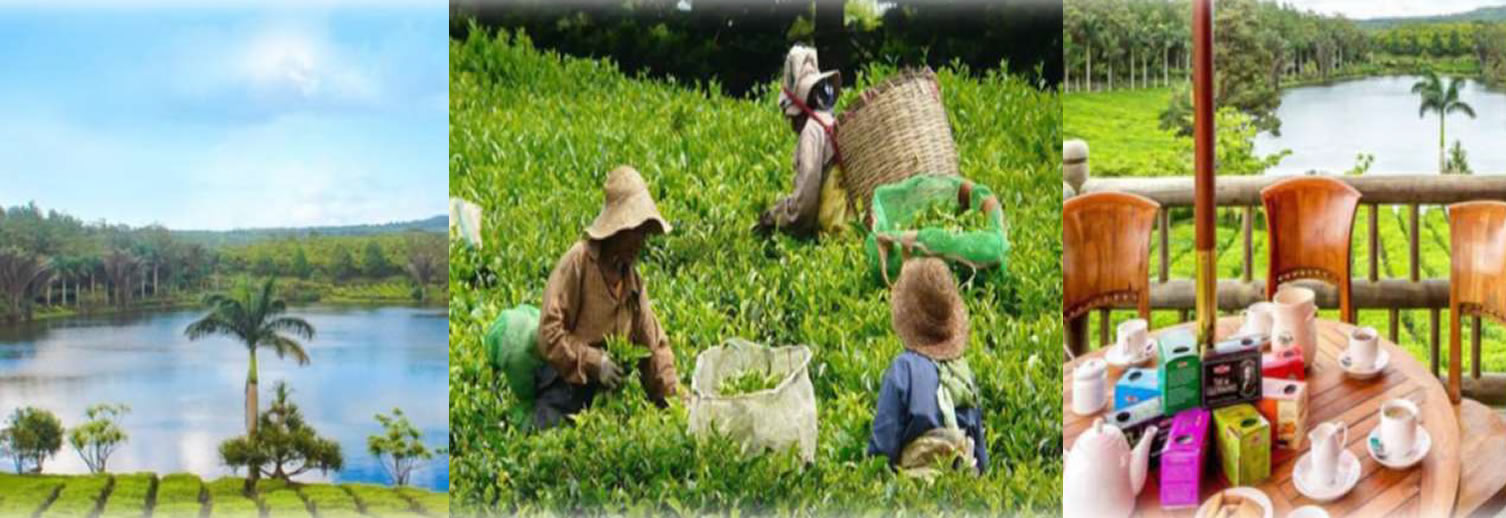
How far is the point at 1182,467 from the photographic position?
2350 millimetres

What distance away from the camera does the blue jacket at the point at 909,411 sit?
9.52 feet

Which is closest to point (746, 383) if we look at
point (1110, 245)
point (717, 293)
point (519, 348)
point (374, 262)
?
point (717, 293)

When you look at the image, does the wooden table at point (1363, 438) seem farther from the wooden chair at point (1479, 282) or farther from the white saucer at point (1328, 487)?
the wooden chair at point (1479, 282)

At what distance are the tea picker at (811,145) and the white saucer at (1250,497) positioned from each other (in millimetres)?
940

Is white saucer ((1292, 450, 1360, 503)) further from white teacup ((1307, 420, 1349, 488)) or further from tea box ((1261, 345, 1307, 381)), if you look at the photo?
tea box ((1261, 345, 1307, 381))

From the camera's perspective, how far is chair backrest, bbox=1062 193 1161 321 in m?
3.53

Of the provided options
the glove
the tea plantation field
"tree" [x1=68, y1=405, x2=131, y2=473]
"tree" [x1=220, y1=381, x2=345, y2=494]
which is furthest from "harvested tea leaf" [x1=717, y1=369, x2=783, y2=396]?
"tree" [x1=68, y1=405, x2=131, y2=473]

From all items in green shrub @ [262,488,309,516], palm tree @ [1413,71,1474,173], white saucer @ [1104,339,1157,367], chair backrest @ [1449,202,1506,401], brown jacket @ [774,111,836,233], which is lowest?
green shrub @ [262,488,309,516]

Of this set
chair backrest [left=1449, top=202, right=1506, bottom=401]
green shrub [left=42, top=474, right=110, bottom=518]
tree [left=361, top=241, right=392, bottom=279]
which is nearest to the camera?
chair backrest [left=1449, top=202, right=1506, bottom=401]

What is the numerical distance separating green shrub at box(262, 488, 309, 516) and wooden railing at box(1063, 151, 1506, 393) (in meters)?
2.09

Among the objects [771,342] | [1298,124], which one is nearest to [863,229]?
[771,342]

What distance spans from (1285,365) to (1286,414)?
38cm

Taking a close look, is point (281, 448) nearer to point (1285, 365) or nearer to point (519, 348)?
point (519, 348)

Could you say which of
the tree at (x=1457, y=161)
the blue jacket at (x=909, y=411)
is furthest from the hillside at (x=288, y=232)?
the tree at (x=1457, y=161)
